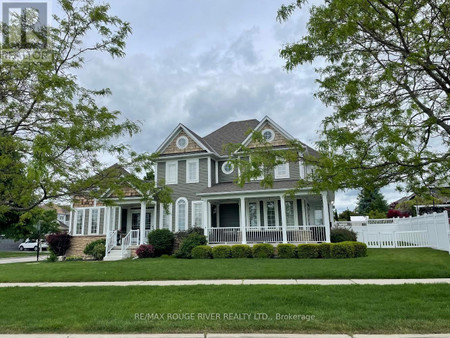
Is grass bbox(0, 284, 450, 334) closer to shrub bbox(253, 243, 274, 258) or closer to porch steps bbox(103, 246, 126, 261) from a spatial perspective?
shrub bbox(253, 243, 274, 258)

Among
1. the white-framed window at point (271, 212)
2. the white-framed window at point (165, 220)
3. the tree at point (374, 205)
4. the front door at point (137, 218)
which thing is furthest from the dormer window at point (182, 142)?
the tree at point (374, 205)

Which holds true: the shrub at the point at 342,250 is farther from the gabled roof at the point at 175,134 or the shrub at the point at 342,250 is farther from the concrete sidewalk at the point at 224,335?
the concrete sidewalk at the point at 224,335

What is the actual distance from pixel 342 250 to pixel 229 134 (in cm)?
1258

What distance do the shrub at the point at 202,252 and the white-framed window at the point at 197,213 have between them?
3190mm

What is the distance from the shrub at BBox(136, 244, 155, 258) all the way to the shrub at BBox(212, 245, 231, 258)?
4.14 metres

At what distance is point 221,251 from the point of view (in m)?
17.0

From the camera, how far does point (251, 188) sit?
60.7ft

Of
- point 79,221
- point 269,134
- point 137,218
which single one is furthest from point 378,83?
point 79,221

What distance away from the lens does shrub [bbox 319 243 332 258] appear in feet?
51.3

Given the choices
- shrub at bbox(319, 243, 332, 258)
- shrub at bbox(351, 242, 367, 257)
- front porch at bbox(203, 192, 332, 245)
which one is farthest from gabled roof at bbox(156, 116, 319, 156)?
shrub at bbox(351, 242, 367, 257)

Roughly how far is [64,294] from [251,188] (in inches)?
474

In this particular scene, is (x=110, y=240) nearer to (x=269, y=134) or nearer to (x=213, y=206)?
(x=213, y=206)

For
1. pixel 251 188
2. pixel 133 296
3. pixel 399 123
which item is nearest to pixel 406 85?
pixel 399 123

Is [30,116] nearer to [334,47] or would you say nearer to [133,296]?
[133,296]
